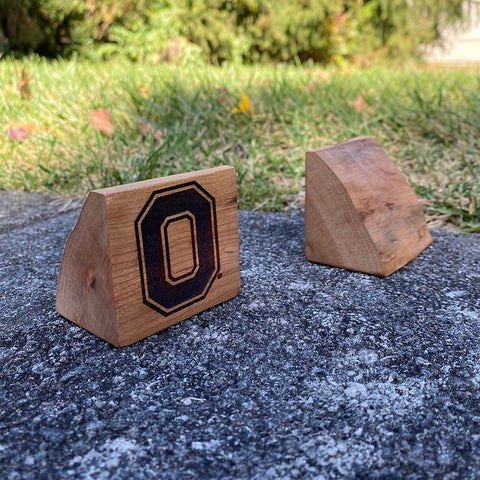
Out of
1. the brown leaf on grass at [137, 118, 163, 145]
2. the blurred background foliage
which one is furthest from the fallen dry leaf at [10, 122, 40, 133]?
the blurred background foliage

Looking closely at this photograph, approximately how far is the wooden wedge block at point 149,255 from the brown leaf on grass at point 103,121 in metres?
1.34

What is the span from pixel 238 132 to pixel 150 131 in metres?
0.40

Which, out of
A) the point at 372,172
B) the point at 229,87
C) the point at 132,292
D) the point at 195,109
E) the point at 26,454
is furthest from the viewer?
the point at 229,87

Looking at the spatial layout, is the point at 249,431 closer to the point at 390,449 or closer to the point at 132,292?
the point at 390,449

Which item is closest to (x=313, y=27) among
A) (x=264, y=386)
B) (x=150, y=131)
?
(x=150, y=131)

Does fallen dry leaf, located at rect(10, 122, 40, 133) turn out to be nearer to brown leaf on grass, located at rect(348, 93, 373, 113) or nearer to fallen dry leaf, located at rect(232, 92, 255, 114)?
fallen dry leaf, located at rect(232, 92, 255, 114)

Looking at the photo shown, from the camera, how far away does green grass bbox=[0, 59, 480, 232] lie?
1.99 metres

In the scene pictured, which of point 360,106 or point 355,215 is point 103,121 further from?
point 355,215

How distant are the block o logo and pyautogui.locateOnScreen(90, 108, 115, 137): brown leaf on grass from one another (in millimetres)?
1365

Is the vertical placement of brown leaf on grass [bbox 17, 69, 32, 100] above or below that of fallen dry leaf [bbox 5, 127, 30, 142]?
above

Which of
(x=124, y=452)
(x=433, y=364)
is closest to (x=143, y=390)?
(x=124, y=452)

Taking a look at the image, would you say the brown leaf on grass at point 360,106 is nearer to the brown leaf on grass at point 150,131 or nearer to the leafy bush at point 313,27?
the brown leaf on grass at point 150,131

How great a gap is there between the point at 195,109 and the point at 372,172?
127 cm

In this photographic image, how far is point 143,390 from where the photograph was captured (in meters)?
0.90
